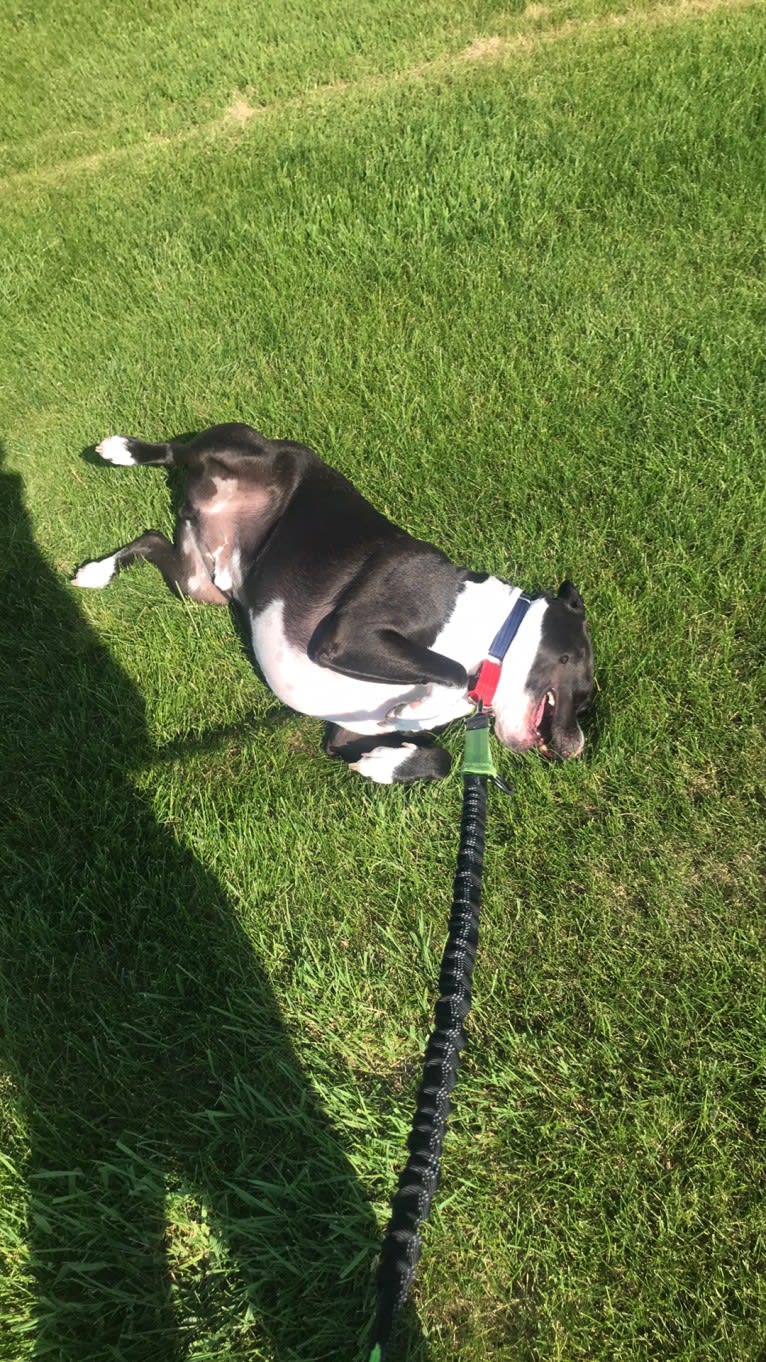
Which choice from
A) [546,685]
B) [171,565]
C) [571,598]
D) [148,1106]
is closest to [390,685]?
[546,685]

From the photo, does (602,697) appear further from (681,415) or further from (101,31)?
(101,31)

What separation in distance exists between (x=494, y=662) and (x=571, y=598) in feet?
1.39

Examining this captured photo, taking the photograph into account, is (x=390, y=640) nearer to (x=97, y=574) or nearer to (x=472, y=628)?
(x=472, y=628)

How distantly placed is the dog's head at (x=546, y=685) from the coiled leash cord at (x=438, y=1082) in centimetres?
32

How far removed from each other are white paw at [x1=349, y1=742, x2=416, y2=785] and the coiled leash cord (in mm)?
393

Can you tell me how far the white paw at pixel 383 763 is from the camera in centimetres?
318

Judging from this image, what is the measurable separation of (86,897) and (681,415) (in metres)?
3.68

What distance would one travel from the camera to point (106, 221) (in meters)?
5.77

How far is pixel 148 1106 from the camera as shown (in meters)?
2.44

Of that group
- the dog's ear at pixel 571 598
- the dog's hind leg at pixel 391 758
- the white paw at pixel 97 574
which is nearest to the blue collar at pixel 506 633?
the dog's ear at pixel 571 598

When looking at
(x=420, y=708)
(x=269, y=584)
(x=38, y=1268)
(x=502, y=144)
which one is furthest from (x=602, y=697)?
(x=502, y=144)

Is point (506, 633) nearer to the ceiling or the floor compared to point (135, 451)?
nearer to the floor

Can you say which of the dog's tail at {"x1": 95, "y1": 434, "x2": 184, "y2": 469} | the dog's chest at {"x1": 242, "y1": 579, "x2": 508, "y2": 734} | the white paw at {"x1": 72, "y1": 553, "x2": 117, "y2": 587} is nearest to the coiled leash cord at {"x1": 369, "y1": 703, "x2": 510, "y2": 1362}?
the dog's chest at {"x1": 242, "y1": 579, "x2": 508, "y2": 734}

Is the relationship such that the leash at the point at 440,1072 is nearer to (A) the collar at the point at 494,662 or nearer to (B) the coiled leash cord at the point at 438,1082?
(B) the coiled leash cord at the point at 438,1082
